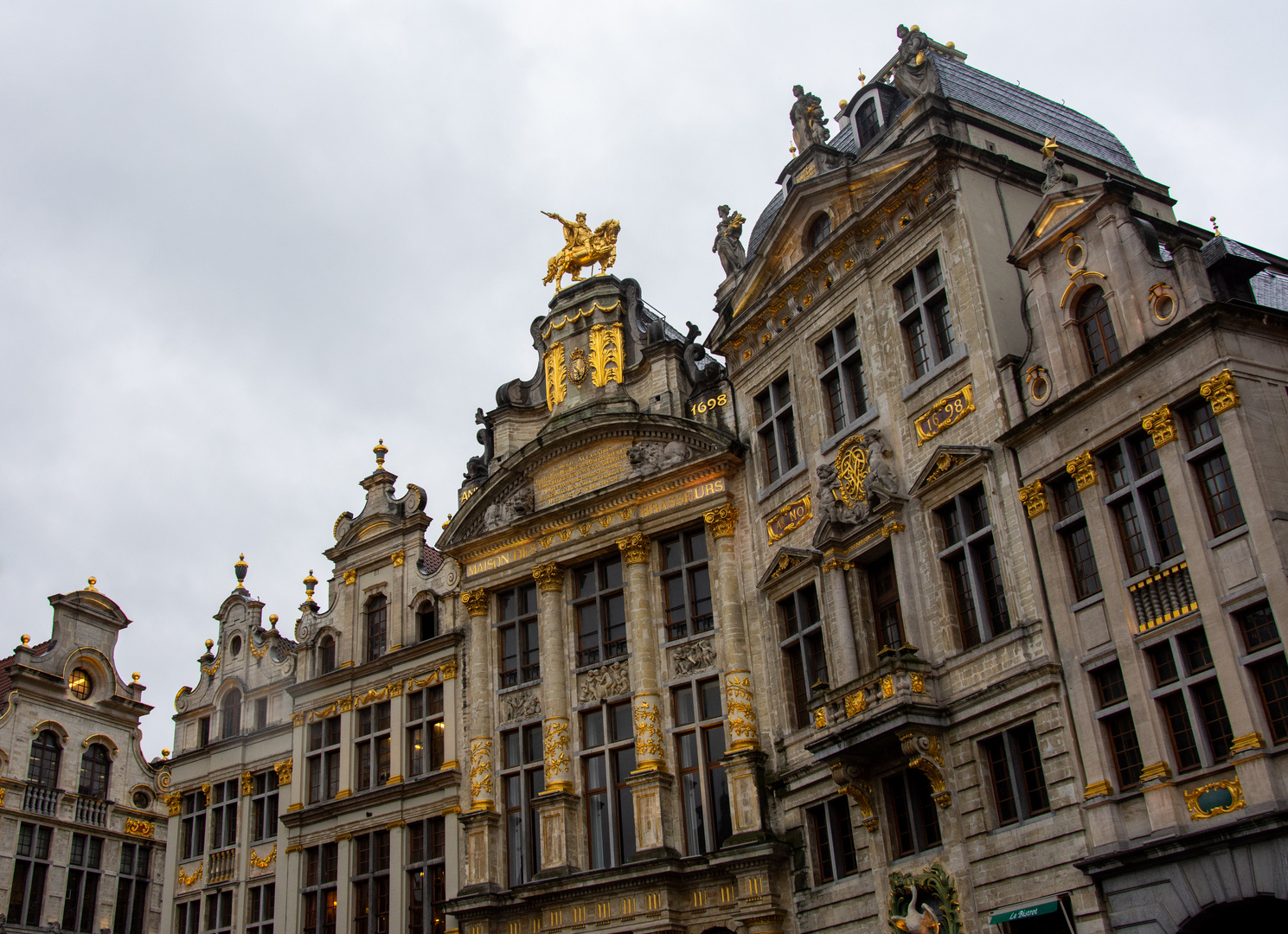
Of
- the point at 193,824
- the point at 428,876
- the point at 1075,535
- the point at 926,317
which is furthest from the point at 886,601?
the point at 193,824

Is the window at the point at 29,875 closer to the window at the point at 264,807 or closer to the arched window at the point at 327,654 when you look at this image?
the window at the point at 264,807

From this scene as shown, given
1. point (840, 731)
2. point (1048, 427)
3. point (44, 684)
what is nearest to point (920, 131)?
point (1048, 427)

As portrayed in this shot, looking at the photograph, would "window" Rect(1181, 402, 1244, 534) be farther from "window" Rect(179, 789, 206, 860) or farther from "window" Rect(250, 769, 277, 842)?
"window" Rect(179, 789, 206, 860)

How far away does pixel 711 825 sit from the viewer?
2691 cm

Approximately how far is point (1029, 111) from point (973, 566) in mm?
12193

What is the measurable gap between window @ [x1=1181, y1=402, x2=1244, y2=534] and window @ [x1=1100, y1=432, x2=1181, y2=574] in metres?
0.58

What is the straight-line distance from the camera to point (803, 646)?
2617 centimetres

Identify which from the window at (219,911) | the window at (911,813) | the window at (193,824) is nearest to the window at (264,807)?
the window at (219,911)

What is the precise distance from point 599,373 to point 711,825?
11720 mm

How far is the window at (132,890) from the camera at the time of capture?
40.5m

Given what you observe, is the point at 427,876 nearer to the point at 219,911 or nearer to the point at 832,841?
the point at 219,911

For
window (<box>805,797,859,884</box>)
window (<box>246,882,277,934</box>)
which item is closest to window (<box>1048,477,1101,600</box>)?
window (<box>805,797,859,884</box>)

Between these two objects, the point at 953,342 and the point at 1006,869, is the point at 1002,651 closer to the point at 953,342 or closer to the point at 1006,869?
the point at 1006,869

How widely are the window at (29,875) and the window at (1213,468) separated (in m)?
34.4
